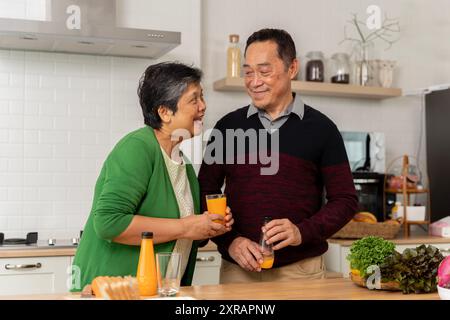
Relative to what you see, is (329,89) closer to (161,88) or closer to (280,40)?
(280,40)

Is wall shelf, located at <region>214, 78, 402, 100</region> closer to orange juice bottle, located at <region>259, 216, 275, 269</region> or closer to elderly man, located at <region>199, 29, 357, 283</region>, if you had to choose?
elderly man, located at <region>199, 29, 357, 283</region>

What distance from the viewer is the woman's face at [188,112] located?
7.63 feet

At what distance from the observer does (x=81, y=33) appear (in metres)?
3.81

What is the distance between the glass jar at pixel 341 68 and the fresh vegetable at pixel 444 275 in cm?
311

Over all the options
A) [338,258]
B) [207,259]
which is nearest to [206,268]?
[207,259]

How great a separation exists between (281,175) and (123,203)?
30.1 inches

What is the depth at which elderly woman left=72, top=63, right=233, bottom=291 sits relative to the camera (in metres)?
2.05

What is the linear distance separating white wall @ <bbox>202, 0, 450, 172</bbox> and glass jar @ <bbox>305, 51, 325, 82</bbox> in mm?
202

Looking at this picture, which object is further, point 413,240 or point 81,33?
point 413,240

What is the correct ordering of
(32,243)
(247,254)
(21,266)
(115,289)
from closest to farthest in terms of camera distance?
(115,289) < (247,254) < (21,266) < (32,243)

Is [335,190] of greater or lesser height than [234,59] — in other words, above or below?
below

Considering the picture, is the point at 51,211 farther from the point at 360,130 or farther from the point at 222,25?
the point at 360,130
